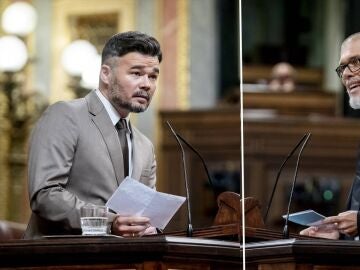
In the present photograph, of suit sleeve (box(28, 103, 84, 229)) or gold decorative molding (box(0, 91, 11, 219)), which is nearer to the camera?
suit sleeve (box(28, 103, 84, 229))

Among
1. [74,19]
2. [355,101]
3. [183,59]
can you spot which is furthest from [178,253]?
[74,19]

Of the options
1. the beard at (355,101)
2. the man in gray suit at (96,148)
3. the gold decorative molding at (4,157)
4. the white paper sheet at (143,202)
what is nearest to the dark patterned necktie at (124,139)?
the man in gray suit at (96,148)

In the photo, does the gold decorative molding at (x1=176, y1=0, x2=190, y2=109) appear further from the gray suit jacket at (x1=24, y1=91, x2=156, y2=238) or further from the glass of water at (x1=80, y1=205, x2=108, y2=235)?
the glass of water at (x1=80, y1=205, x2=108, y2=235)

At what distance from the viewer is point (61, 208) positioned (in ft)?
11.8

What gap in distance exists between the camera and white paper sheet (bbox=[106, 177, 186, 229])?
3535 mm

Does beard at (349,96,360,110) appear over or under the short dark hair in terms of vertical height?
under

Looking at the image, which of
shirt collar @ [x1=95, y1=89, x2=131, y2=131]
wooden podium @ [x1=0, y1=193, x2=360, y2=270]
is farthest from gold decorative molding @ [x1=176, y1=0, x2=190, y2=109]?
wooden podium @ [x1=0, y1=193, x2=360, y2=270]

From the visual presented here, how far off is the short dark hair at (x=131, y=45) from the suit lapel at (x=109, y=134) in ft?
0.58

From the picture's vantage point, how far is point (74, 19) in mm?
10266

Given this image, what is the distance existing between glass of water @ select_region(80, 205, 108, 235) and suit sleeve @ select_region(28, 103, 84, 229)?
0.16 metres

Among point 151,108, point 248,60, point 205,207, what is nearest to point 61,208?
point 205,207

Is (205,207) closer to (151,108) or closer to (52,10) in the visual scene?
(151,108)

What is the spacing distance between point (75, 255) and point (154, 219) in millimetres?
455

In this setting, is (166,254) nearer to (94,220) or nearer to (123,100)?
(94,220)
